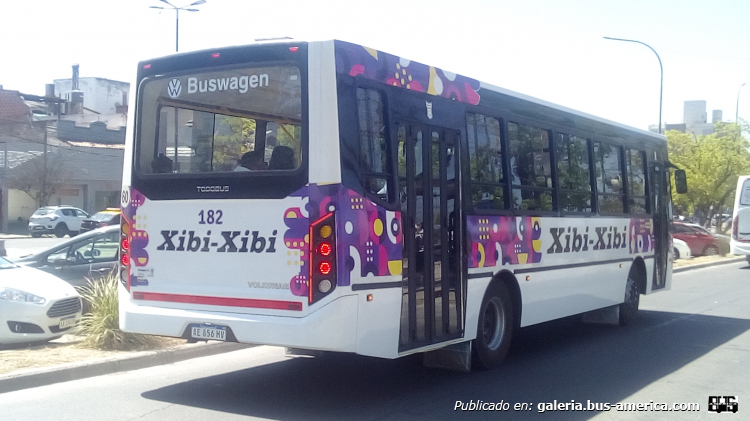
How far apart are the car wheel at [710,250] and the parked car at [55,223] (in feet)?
104

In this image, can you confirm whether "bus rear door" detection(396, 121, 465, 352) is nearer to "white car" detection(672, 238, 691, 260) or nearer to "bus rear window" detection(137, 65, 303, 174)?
"bus rear window" detection(137, 65, 303, 174)

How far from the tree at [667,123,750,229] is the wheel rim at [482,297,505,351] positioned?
32.4 m

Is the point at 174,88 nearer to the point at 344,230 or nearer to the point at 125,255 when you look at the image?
the point at 125,255

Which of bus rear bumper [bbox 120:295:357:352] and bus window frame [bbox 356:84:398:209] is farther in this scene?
bus window frame [bbox 356:84:398:209]

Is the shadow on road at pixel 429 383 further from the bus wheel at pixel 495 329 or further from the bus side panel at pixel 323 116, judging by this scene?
the bus side panel at pixel 323 116

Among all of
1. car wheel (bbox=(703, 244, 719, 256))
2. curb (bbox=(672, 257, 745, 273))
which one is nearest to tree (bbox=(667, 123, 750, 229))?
car wheel (bbox=(703, 244, 719, 256))

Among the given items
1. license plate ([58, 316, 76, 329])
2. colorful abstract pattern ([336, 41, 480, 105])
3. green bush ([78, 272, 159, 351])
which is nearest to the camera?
colorful abstract pattern ([336, 41, 480, 105])

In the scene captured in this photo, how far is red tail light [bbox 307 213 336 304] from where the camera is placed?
6488 mm

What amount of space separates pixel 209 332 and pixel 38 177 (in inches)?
1795

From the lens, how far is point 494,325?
908cm

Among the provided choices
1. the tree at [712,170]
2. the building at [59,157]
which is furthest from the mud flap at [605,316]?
the building at [59,157]

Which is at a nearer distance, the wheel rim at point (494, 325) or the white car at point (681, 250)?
the wheel rim at point (494, 325)

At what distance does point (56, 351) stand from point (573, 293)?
22.0ft

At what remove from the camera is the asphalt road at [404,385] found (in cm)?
697
